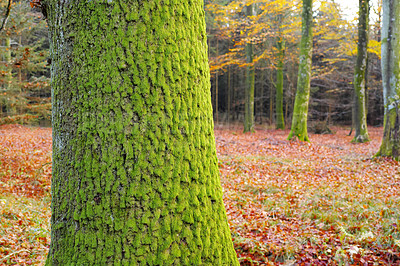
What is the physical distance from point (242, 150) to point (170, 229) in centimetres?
1000

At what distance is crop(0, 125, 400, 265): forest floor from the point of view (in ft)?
10.6

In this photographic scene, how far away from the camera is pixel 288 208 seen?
494 centimetres

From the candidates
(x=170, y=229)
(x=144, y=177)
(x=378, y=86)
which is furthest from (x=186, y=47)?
(x=378, y=86)

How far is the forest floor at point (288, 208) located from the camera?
322 centimetres

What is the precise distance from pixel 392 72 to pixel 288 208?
21.2 feet

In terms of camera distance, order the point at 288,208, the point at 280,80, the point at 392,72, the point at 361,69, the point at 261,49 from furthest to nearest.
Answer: the point at 280,80 < the point at 261,49 < the point at 361,69 < the point at 392,72 < the point at 288,208

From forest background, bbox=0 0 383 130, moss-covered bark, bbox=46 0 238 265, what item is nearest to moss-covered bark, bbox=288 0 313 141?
forest background, bbox=0 0 383 130

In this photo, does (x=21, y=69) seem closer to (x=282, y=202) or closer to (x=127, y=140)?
(x=282, y=202)

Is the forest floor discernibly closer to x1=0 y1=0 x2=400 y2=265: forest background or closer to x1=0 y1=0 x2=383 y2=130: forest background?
x1=0 y1=0 x2=400 y2=265: forest background

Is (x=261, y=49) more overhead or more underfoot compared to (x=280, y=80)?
more overhead

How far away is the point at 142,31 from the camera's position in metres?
1.55

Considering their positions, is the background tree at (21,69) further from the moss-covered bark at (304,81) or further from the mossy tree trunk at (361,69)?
the mossy tree trunk at (361,69)

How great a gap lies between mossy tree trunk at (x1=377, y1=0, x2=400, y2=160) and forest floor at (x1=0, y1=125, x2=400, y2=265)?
2.15ft

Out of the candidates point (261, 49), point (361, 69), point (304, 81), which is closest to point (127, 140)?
point (304, 81)
